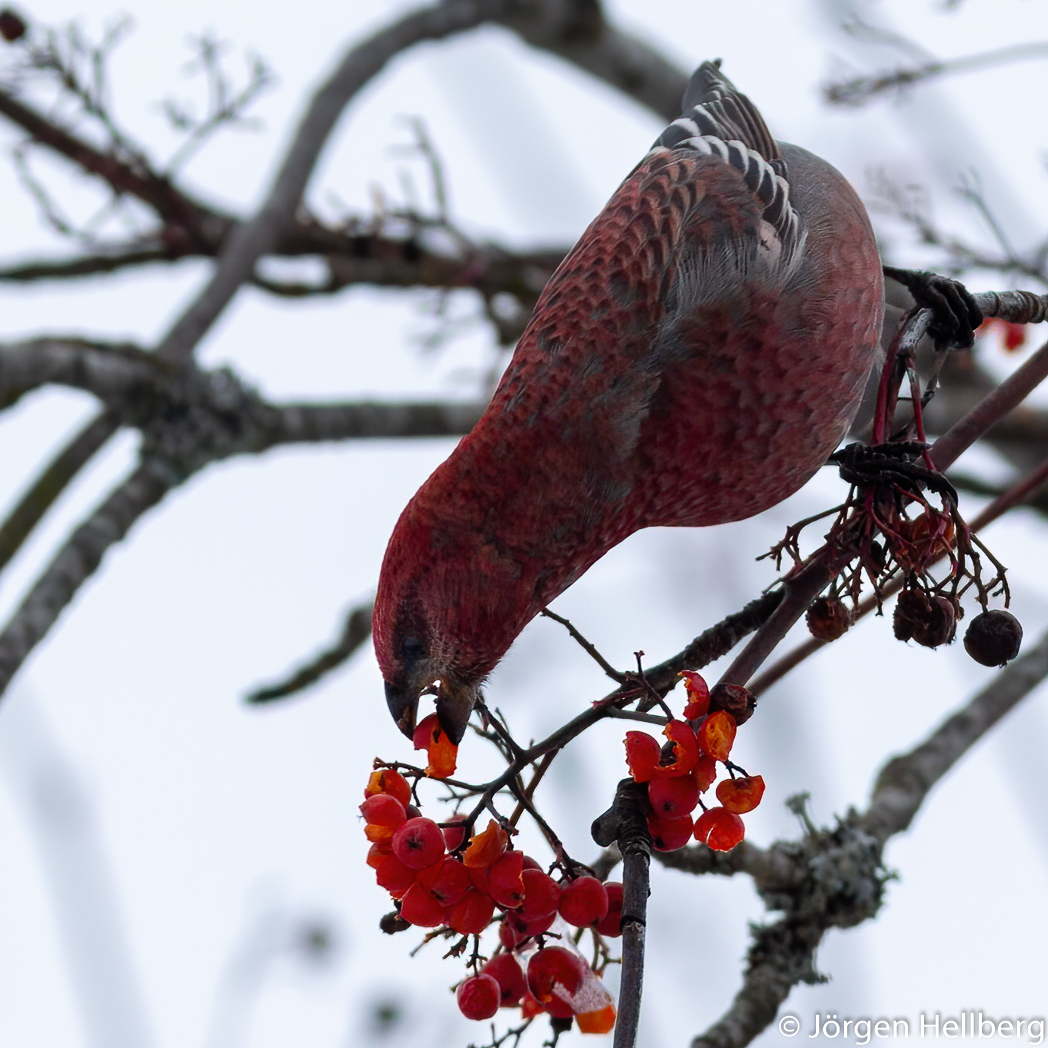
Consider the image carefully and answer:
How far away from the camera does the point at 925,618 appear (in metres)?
1.83

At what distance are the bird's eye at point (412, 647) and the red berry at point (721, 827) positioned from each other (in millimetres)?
725

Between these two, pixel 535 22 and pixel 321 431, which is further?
pixel 535 22

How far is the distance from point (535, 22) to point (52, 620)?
3984mm

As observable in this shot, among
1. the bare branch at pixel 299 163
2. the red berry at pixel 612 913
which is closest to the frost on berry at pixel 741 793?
the red berry at pixel 612 913

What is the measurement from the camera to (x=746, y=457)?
104 inches

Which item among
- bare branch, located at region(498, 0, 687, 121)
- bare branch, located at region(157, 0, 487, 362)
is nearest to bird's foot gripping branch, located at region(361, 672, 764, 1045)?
bare branch, located at region(157, 0, 487, 362)

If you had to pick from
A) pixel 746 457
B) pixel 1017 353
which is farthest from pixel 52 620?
pixel 1017 353

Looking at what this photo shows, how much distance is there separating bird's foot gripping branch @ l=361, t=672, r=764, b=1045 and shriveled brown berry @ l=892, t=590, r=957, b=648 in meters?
0.29

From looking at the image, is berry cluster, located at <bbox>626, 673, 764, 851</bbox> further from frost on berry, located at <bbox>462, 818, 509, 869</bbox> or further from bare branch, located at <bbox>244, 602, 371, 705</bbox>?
bare branch, located at <bbox>244, 602, 371, 705</bbox>

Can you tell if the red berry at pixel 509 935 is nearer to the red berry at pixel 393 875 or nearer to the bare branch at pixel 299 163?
the red berry at pixel 393 875

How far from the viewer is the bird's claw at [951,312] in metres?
2.36

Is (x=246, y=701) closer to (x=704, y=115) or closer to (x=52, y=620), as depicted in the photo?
(x=52, y=620)

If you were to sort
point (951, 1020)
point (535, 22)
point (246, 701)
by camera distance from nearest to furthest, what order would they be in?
point (951, 1020)
point (246, 701)
point (535, 22)

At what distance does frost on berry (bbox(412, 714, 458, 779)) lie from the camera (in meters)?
1.95
